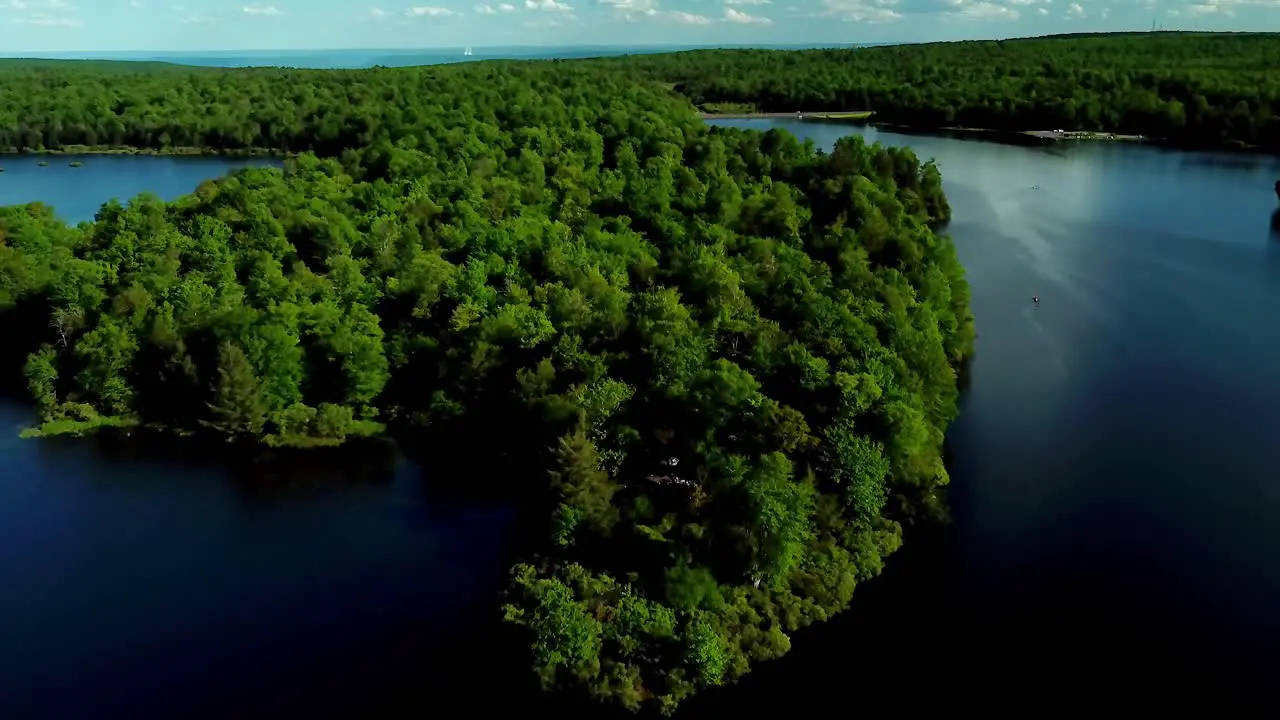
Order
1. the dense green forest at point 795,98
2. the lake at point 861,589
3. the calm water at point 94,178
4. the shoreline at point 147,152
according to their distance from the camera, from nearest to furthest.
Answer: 1. the lake at point 861,589
2. the calm water at point 94,178
3. the dense green forest at point 795,98
4. the shoreline at point 147,152

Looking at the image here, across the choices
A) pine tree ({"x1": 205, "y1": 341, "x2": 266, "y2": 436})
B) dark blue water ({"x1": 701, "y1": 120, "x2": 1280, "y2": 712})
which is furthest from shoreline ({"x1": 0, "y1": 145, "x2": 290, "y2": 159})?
dark blue water ({"x1": 701, "y1": 120, "x2": 1280, "y2": 712})

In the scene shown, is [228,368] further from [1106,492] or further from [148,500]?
[1106,492]

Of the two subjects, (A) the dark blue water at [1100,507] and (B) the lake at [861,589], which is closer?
(B) the lake at [861,589]

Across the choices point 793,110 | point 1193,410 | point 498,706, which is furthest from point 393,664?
point 793,110

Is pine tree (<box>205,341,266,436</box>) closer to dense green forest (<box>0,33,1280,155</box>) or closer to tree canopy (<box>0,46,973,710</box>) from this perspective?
tree canopy (<box>0,46,973,710</box>)

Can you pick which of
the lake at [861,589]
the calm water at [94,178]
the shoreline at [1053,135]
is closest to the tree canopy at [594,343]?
the lake at [861,589]

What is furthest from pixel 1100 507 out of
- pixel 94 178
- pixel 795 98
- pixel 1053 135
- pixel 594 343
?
pixel 795 98

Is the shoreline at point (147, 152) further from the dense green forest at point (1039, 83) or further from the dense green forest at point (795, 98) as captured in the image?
the dense green forest at point (1039, 83)

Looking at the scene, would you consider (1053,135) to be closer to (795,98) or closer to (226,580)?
(795,98)
